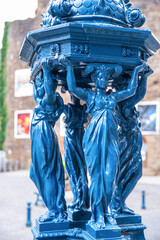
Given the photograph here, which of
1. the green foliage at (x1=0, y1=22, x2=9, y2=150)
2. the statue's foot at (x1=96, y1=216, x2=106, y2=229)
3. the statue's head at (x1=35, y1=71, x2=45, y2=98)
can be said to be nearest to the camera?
the statue's foot at (x1=96, y1=216, x2=106, y2=229)

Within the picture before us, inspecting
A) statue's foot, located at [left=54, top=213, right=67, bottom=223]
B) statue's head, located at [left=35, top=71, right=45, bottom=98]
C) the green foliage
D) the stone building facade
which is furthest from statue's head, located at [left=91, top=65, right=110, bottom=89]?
the green foliage

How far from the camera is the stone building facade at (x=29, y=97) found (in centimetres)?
1647

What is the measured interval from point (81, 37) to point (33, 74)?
0.78 meters

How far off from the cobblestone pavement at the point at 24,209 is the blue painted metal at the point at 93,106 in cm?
304

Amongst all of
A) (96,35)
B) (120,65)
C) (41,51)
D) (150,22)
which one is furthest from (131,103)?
(150,22)

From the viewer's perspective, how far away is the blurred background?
801 cm

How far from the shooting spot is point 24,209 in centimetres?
859

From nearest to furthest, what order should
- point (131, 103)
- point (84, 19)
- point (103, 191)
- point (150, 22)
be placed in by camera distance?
point (103, 191)
point (84, 19)
point (131, 103)
point (150, 22)

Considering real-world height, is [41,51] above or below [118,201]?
above

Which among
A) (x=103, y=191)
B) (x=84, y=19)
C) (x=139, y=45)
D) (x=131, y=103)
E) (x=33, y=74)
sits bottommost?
(x=103, y=191)

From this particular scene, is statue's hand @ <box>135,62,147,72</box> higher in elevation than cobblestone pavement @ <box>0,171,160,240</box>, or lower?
higher

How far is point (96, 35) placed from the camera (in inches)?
→ 102

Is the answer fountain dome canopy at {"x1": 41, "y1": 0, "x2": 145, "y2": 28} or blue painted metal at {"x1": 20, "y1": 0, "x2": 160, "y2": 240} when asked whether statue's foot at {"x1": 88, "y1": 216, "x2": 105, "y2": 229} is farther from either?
fountain dome canopy at {"x1": 41, "y1": 0, "x2": 145, "y2": 28}

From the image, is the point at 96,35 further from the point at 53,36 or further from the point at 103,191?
the point at 103,191
